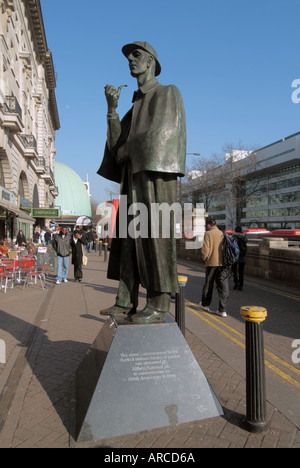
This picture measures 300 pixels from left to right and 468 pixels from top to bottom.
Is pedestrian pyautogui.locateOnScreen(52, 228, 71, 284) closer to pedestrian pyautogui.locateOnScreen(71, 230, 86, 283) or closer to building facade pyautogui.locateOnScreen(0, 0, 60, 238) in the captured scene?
pedestrian pyautogui.locateOnScreen(71, 230, 86, 283)

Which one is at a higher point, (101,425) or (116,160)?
(116,160)

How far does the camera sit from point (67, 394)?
11.4ft

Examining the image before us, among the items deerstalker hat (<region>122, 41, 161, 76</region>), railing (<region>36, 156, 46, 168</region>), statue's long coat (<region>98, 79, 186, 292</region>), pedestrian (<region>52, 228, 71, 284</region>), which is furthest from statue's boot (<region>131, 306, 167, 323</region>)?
railing (<region>36, 156, 46, 168</region>)

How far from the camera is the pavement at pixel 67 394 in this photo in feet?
8.73

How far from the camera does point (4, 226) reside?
2231 centimetres

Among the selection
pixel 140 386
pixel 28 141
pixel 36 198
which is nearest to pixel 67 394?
pixel 140 386

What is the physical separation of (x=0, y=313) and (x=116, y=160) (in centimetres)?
536

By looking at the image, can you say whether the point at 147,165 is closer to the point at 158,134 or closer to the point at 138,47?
the point at 158,134

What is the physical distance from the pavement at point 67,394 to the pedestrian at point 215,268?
109cm

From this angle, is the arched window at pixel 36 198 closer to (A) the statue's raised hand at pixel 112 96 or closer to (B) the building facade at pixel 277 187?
(B) the building facade at pixel 277 187

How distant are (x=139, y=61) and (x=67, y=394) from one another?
3387mm
